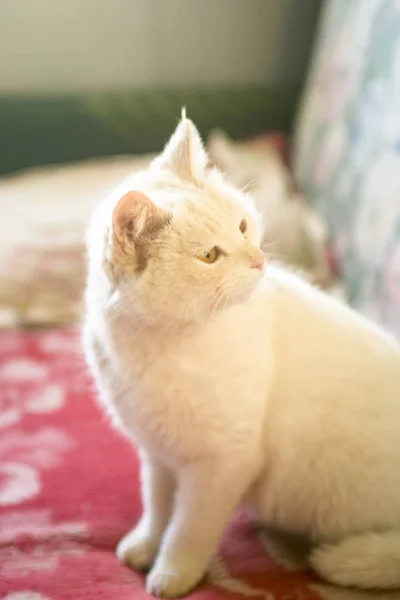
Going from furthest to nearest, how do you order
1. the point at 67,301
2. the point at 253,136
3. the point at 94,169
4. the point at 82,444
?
the point at 253,136, the point at 94,169, the point at 67,301, the point at 82,444

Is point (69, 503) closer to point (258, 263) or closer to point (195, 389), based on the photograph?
point (195, 389)

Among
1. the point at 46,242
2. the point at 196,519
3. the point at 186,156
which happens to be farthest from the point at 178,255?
the point at 46,242

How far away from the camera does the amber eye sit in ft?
2.32

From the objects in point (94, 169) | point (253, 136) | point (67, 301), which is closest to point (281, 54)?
point (253, 136)

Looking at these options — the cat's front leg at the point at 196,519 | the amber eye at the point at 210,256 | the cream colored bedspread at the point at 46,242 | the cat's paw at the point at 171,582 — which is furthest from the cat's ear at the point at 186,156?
the cream colored bedspread at the point at 46,242

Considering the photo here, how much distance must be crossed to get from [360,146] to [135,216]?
3.50 ft

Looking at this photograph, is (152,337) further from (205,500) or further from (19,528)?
(19,528)

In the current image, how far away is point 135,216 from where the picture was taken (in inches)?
26.0

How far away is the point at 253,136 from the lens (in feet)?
→ 7.16

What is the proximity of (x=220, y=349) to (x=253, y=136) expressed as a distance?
1558 millimetres

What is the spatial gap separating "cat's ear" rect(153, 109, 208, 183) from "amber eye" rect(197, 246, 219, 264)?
135 mm

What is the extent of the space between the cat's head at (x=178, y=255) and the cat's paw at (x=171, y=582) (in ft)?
1.24

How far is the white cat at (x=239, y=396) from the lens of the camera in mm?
743

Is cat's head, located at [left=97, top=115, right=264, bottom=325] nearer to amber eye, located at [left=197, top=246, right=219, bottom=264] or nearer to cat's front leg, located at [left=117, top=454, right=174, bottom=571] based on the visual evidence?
amber eye, located at [left=197, top=246, right=219, bottom=264]
